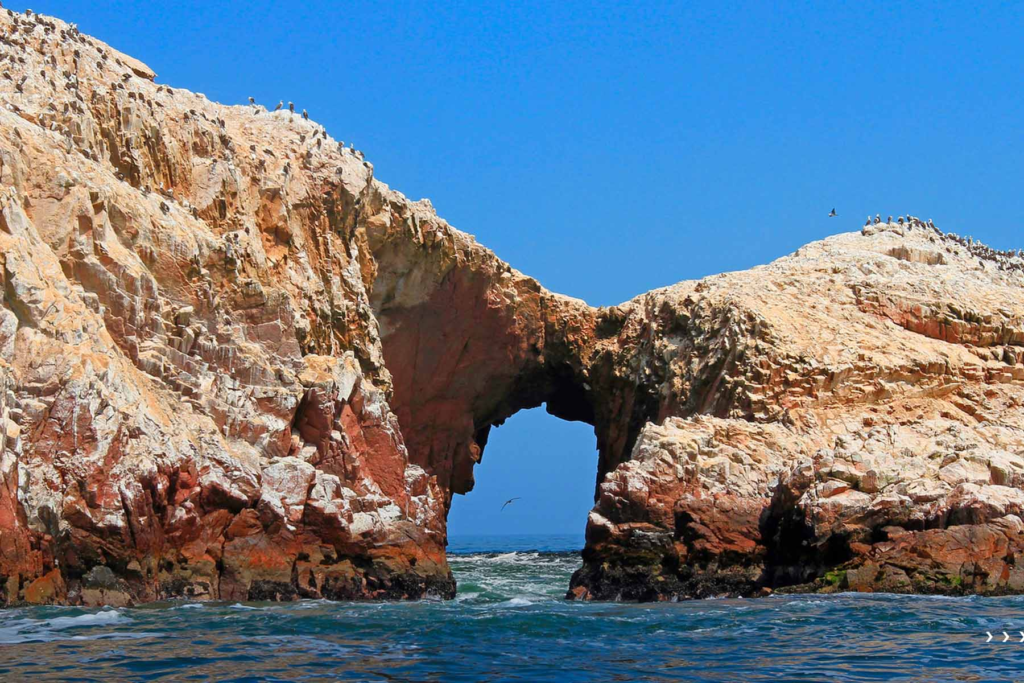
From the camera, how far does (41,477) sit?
28.8 metres

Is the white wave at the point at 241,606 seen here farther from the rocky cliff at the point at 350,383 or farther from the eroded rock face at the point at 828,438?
the eroded rock face at the point at 828,438

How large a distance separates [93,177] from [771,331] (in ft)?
71.3

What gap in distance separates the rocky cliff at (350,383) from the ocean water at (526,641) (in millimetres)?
1955

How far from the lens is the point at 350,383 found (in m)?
39.4

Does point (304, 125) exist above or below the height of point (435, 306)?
above

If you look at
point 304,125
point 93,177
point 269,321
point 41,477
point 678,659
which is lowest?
point 678,659

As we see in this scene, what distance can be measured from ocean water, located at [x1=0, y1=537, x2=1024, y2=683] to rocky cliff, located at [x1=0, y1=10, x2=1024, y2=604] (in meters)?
1.95

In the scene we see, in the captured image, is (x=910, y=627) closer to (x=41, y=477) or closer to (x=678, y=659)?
(x=678, y=659)

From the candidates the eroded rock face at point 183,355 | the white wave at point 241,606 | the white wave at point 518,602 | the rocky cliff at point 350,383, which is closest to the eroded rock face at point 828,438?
the rocky cliff at point 350,383

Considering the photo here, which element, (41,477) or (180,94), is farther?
(180,94)

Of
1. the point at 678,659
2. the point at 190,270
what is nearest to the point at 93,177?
the point at 190,270

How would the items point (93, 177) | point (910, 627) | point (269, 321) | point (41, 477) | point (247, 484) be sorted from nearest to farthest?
point (910, 627) → point (41, 477) → point (247, 484) → point (93, 177) → point (269, 321)

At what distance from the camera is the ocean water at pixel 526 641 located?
2105 cm

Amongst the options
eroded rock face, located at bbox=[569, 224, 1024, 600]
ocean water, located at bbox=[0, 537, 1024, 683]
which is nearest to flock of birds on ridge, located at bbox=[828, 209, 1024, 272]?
eroded rock face, located at bbox=[569, 224, 1024, 600]
